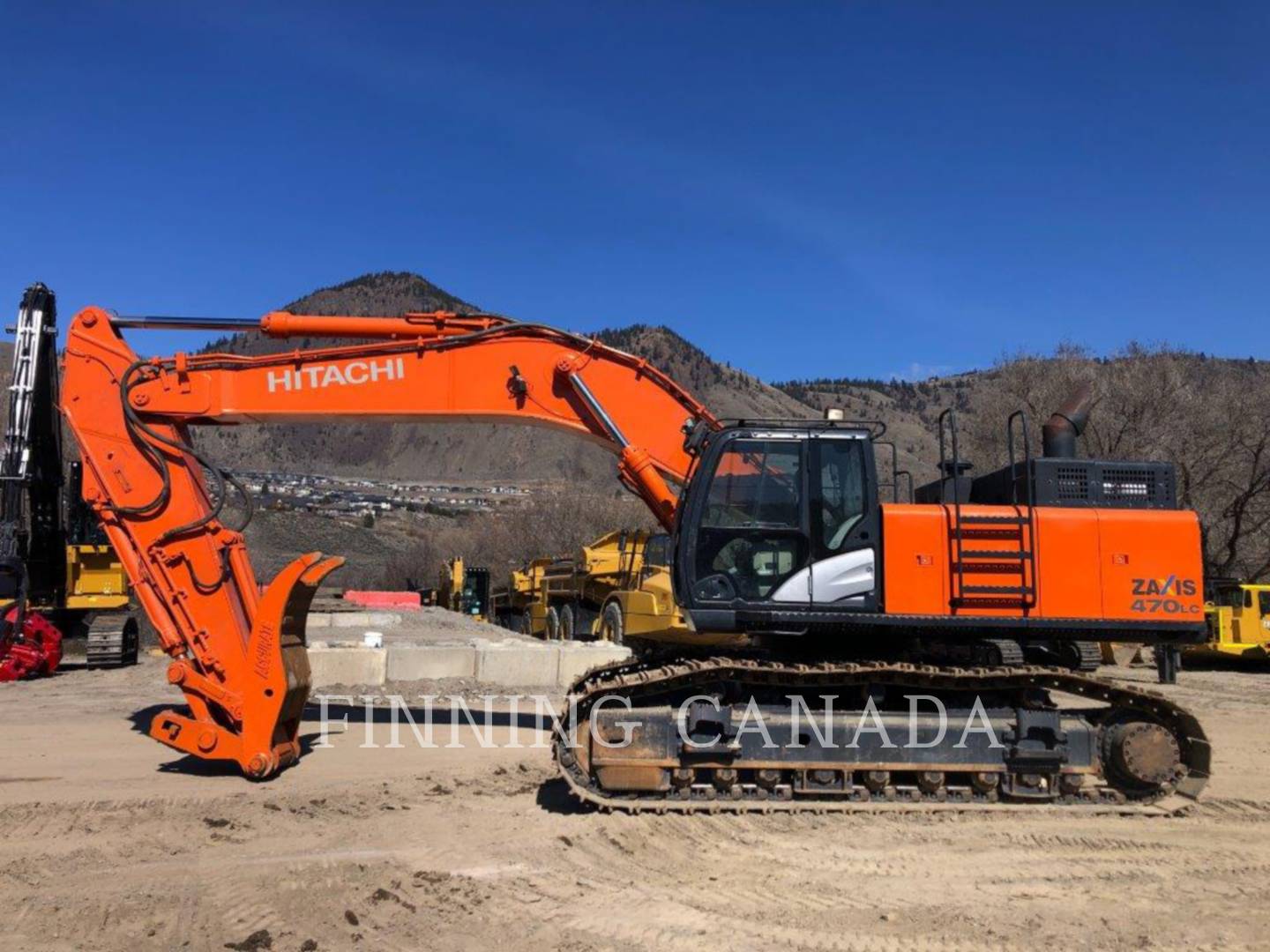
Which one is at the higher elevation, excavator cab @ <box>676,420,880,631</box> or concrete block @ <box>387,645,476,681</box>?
excavator cab @ <box>676,420,880,631</box>

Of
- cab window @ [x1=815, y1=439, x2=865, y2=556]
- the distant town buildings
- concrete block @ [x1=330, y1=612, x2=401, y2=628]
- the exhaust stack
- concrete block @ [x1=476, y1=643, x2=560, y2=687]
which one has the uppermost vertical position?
the distant town buildings

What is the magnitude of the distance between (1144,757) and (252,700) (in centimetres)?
699

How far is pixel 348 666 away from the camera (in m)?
14.9

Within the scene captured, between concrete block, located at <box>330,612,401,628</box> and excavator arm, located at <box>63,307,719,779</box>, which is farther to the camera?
concrete block, located at <box>330,612,401,628</box>

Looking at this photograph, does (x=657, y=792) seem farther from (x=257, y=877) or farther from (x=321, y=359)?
(x=321, y=359)

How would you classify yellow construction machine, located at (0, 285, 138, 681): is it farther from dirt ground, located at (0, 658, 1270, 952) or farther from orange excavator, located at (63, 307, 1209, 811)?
orange excavator, located at (63, 307, 1209, 811)

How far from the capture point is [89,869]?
256 inches

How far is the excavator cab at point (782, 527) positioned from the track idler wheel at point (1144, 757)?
85.2 inches

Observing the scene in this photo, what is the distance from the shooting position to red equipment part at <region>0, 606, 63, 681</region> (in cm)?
1627

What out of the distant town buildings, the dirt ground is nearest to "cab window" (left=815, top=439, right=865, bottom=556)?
the dirt ground

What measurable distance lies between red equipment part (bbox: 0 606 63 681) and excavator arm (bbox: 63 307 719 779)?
8.76 meters

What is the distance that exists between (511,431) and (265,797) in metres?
145

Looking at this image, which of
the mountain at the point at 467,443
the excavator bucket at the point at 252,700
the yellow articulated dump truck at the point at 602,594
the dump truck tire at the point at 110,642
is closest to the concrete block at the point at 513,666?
the yellow articulated dump truck at the point at 602,594

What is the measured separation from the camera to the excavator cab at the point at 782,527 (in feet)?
25.6
